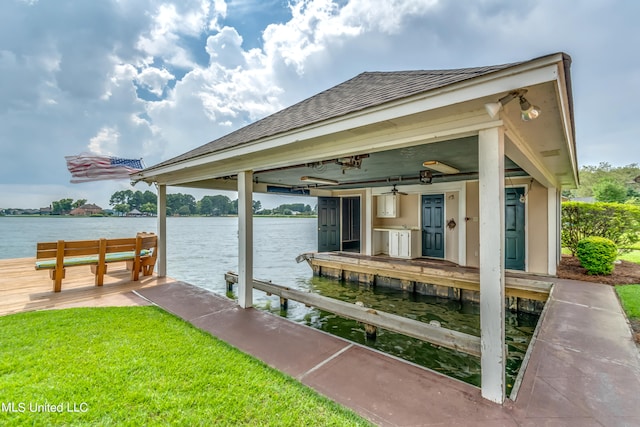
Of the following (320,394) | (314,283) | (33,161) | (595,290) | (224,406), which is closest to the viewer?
(224,406)

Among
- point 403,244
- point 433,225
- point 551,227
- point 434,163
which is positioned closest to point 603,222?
point 551,227

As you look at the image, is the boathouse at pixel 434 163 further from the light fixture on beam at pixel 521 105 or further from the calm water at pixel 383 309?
the calm water at pixel 383 309

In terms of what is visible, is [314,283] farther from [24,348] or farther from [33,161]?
[33,161]

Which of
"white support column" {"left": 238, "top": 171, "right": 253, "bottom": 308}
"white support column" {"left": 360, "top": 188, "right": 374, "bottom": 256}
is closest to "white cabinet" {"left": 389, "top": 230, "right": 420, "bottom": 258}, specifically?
"white support column" {"left": 360, "top": 188, "right": 374, "bottom": 256}

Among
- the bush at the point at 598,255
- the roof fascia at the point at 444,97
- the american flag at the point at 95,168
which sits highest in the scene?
the american flag at the point at 95,168

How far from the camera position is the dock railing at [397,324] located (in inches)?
103

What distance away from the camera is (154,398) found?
82.7 inches

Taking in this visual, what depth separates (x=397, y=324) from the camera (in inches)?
131

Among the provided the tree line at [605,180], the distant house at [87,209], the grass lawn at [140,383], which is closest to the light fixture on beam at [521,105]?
the grass lawn at [140,383]

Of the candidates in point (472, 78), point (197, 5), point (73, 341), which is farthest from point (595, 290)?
point (197, 5)

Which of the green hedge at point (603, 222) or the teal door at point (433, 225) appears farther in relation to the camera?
the teal door at point (433, 225)

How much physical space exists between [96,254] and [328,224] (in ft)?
21.6

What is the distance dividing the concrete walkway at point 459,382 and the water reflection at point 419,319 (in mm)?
580

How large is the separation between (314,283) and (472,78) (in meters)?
6.90
